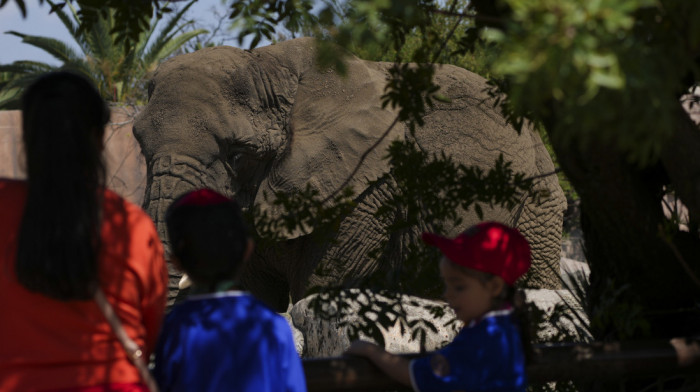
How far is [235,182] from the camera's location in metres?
5.78

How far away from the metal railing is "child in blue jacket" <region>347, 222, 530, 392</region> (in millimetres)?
44

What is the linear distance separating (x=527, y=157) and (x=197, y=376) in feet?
17.2

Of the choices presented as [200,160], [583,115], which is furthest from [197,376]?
[200,160]

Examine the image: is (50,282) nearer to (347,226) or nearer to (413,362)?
(413,362)

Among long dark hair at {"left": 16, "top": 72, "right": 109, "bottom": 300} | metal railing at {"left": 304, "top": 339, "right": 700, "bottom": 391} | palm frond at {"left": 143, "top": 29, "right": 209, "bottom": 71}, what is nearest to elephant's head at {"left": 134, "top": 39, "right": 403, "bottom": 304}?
metal railing at {"left": 304, "top": 339, "right": 700, "bottom": 391}

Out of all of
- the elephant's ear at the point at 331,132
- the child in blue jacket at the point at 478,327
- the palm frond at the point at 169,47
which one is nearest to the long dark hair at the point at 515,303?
the child in blue jacket at the point at 478,327

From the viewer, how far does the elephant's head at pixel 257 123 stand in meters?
5.43

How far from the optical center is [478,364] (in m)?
1.61

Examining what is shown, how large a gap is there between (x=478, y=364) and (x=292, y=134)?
175 inches

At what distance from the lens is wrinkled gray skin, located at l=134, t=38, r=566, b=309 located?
548cm

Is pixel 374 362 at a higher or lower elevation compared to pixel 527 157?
lower

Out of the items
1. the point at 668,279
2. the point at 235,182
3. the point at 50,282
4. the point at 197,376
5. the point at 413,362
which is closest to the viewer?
the point at 50,282

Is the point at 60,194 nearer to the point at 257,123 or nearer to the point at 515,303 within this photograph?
the point at 515,303

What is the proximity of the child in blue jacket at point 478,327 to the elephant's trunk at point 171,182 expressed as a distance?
3.55 meters
